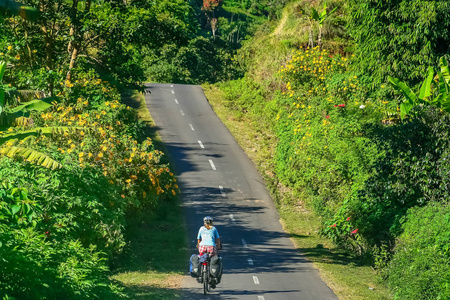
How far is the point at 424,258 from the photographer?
1606cm

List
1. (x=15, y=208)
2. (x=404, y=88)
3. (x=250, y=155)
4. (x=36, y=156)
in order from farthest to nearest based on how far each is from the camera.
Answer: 1. (x=250, y=155)
2. (x=404, y=88)
3. (x=36, y=156)
4. (x=15, y=208)

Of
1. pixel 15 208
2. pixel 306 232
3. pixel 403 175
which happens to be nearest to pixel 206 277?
pixel 403 175

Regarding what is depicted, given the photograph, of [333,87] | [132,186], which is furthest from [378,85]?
[132,186]

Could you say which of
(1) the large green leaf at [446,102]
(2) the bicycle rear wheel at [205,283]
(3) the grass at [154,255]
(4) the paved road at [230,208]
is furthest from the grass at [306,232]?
(1) the large green leaf at [446,102]

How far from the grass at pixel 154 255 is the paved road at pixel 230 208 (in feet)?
1.68

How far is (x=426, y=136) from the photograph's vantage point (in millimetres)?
19656

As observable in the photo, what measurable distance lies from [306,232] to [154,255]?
6.61 meters

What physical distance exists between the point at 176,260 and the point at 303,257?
4288 mm

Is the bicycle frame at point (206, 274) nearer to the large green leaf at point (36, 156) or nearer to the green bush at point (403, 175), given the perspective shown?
the large green leaf at point (36, 156)

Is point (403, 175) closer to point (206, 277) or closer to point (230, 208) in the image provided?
point (206, 277)

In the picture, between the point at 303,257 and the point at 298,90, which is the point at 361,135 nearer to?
the point at 303,257

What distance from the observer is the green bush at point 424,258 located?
15.4 m

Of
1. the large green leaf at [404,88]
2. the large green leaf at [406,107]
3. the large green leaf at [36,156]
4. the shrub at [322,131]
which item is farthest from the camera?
the shrub at [322,131]

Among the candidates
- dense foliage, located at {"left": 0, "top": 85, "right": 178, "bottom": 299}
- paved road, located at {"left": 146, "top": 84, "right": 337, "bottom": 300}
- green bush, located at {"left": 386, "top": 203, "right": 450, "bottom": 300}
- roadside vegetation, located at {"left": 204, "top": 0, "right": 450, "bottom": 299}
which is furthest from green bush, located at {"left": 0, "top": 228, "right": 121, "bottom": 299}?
→ roadside vegetation, located at {"left": 204, "top": 0, "right": 450, "bottom": 299}
